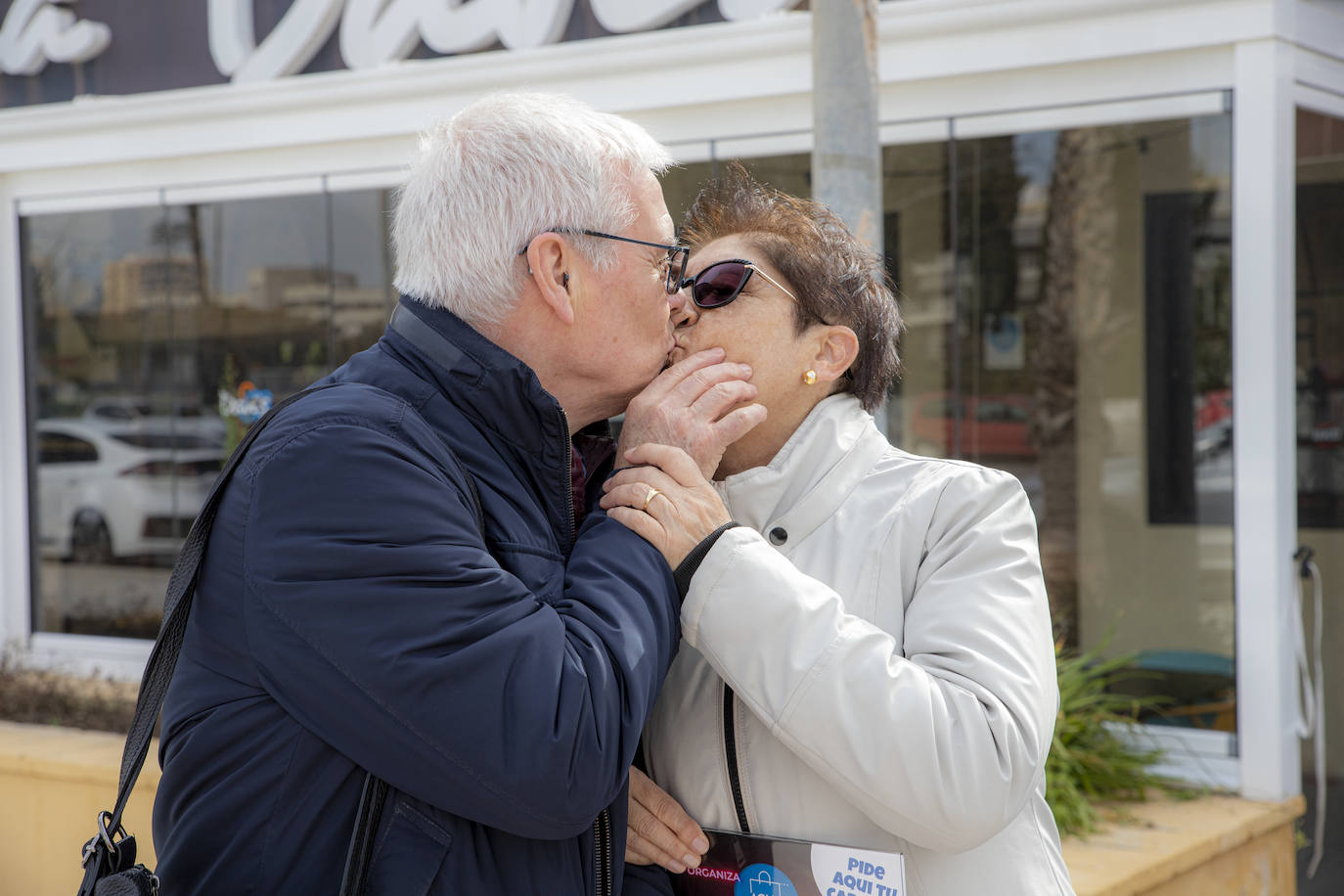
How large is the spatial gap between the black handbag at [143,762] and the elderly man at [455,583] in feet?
0.07

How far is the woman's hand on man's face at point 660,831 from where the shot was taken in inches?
74.4

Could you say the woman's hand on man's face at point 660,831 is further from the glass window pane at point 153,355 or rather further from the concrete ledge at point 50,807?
the glass window pane at point 153,355

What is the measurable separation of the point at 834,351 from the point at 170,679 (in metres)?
1.15

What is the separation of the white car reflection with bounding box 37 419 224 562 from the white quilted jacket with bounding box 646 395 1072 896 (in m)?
7.75

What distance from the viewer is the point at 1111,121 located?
5.95 metres

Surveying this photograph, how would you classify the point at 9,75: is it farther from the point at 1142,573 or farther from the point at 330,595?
the point at 330,595

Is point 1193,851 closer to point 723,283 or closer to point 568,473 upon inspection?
point 723,283

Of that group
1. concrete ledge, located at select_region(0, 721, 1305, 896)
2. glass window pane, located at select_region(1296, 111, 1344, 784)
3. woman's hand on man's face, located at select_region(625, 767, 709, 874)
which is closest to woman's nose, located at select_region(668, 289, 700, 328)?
woman's hand on man's face, located at select_region(625, 767, 709, 874)

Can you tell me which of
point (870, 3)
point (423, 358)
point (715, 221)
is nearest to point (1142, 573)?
point (870, 3)

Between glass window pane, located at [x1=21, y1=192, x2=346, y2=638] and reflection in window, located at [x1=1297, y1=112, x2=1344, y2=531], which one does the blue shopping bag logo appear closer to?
reflection in window, located at [x1=1297, y1=112, x2=1344, y2=531]

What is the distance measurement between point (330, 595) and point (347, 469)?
157 millimetres

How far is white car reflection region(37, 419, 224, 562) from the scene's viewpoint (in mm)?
9000

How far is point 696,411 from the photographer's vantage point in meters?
1.98

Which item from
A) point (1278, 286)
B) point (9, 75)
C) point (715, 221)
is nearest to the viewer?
point (715, 221)
